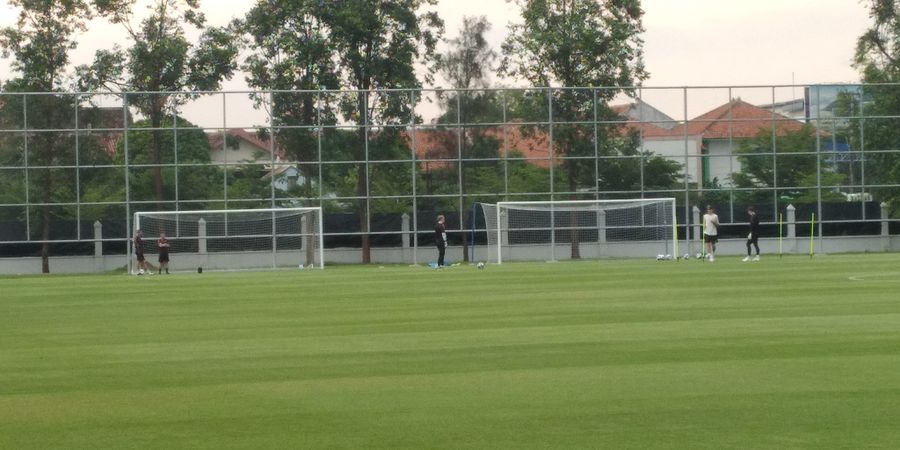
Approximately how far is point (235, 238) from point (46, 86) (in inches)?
503

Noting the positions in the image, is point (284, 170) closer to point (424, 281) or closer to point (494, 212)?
point (494, 212)

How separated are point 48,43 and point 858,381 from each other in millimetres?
50390

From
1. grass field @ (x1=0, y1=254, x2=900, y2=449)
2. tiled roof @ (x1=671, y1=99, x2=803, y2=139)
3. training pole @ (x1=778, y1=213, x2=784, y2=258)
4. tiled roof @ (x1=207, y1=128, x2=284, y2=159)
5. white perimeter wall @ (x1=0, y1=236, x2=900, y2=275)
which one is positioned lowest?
grass field @ (x1=0, y1=254, x2=900, y2=449)

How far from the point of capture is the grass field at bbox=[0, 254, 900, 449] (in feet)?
28.9

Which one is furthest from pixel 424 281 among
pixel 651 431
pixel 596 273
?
pixel 651 431

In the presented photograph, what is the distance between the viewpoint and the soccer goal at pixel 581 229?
50.4 meters

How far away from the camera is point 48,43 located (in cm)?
5609

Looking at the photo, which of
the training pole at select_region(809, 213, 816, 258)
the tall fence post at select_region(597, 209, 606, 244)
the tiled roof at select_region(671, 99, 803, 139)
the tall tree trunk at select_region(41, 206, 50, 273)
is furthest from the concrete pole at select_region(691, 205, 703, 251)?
the tall tree trunk at select_region(41, 206, 50, 273)

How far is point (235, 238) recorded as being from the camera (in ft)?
161

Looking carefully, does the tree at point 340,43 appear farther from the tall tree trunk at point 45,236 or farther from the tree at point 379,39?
the tall tree trunk at point 45,236

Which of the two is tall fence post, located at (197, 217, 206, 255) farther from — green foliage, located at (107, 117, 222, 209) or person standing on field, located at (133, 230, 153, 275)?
person standing on field, located at (133, 230, 153, 275)

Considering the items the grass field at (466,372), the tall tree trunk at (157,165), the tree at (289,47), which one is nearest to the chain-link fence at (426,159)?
the tall tree trunk at (157,165)

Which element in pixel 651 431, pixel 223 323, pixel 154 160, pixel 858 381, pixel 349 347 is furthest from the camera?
pixel 154 160

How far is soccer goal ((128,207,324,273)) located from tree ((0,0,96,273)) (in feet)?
12.5
